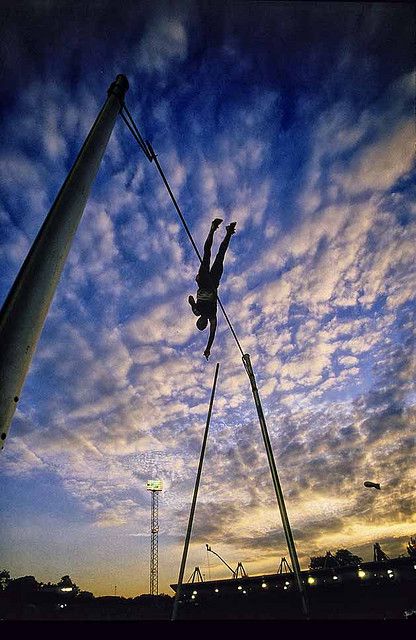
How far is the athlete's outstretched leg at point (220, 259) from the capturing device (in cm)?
888

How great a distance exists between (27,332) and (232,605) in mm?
54959

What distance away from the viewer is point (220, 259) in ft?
30.9

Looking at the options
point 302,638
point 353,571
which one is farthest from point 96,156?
point 353,571

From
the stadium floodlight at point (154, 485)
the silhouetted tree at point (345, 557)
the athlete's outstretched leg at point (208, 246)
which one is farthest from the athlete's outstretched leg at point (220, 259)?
the silhouetted tree at point (345, 557)

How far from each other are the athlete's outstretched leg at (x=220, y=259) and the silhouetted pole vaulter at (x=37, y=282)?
21.3 feet

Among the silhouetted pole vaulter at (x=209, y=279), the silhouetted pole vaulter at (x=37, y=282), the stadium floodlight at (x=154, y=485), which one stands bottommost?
the silhouetted pole vaulter at (x=37, y=282)

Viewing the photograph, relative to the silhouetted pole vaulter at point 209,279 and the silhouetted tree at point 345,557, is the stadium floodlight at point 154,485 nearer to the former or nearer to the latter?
the silhouetted pole vaulter at point 209,279

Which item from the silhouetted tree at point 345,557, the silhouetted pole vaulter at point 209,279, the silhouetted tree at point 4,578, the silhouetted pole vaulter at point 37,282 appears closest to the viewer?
the silhouetted pole vaulter at point 37,282

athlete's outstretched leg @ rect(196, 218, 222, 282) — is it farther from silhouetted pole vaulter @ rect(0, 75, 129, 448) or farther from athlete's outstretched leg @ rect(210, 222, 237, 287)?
silhouetted pole vaulter @ rect(0, 75, 129, 448)

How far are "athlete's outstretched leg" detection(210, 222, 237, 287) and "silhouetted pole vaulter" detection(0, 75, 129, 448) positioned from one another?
21.3 ft

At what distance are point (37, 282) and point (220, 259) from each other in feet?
25.3

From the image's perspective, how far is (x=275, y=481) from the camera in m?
7.78

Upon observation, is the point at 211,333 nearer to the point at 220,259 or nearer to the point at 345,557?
the point at 220,259

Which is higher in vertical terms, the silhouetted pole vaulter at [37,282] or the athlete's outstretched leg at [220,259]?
the athlete's outstretched leg at [220,259]
